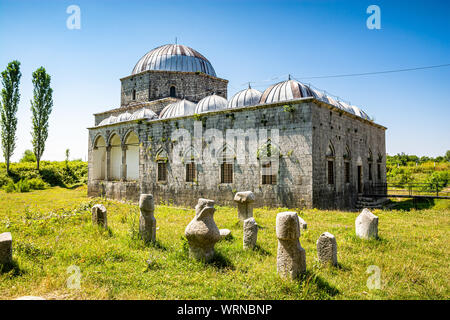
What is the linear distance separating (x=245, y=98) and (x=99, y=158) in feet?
39.5

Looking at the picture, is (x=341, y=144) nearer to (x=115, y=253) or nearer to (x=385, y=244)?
(x=385, y=244)

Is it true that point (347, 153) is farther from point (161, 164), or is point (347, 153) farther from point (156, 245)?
point (156, 245)

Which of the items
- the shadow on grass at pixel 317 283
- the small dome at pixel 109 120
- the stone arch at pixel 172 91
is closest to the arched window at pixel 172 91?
the stone arch at pixel 172 91

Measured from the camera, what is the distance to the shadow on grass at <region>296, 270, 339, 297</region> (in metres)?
4.07

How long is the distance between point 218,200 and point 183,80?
9932 millimetres

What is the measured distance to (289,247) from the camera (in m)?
4.34

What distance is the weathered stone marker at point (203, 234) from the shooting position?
200 inches

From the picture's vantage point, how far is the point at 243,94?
15133 millimetres

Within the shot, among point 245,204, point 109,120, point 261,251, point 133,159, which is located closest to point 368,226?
point 261,251

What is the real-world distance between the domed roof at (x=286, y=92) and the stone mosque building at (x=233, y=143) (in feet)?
0.15

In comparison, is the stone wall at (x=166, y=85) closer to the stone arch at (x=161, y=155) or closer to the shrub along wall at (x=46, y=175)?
the stone arch at (x=161, y=155)

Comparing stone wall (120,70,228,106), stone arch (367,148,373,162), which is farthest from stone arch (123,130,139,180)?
stone arch (367,148,373,162)

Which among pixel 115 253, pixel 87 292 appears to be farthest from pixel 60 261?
pixel 87 292

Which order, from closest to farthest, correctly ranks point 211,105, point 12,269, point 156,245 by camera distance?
1. point 12,269
2. point 156,245
3. point 211,105
